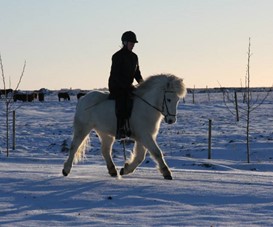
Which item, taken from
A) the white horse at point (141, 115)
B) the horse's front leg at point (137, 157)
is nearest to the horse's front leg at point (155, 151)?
the white horse at point (141, 115)

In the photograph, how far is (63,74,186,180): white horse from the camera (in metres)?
7.96

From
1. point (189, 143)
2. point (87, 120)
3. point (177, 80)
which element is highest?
point (177, 80)

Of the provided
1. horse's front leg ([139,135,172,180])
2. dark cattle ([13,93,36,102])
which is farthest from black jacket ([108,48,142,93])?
dark cattle ([13,93,36,102])

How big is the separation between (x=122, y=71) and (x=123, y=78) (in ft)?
0.40

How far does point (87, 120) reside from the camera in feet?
28.2

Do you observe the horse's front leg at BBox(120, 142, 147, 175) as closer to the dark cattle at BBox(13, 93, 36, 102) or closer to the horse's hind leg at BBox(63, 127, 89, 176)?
the horse's hind leg at BBox(63, 127, 89, 176)

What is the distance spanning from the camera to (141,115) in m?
8.07

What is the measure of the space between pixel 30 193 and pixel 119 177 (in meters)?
2.15

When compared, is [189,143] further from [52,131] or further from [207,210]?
[207,210]

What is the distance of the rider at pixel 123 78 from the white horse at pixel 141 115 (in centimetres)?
14

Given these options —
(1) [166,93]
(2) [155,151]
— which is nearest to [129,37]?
(1) [166,93]

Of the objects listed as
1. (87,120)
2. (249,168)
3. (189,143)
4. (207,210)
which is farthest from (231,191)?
(189,143)

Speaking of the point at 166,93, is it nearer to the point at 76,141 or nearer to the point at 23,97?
the point at 76,141

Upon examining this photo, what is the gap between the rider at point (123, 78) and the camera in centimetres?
807
